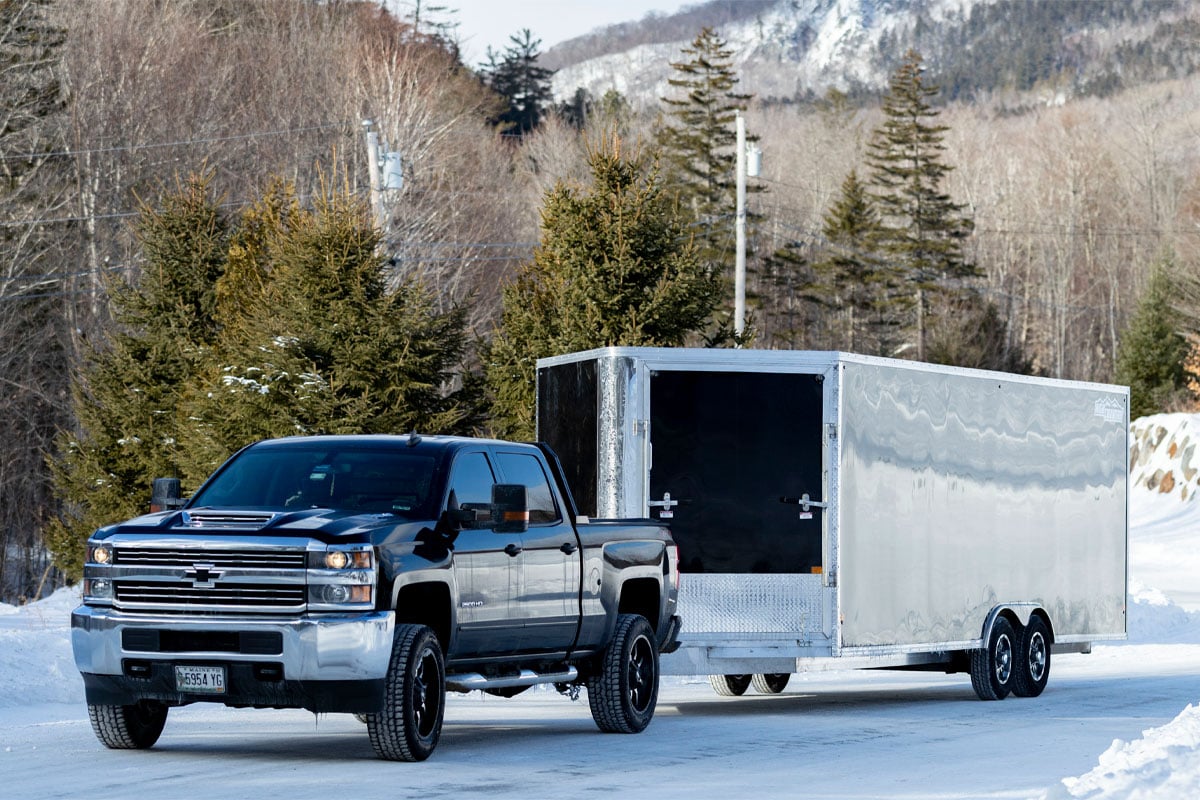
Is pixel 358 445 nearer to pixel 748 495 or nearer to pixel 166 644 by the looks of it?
pixel 166 644

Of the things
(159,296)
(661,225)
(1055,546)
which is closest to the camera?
(1055,546)

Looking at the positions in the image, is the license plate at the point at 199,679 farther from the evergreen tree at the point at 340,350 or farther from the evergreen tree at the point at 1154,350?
the evergreen tree at the point at 1154,350

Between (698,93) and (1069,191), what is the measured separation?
30.1 m

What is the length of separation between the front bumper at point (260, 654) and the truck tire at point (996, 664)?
797cm

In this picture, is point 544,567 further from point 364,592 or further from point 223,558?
point 223,558

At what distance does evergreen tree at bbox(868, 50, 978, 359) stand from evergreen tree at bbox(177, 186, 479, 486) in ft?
209

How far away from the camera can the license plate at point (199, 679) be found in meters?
10.4

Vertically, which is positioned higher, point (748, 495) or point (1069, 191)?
point (1069, 191)

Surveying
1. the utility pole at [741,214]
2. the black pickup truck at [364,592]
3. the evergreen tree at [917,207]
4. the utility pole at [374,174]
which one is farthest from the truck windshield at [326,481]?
the evergreen tree at [917,207]

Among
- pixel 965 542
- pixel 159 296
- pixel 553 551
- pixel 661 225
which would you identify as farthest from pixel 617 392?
Answer: pixel 159 296

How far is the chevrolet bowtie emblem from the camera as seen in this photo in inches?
413

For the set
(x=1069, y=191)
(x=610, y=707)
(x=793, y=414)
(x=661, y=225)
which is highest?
(x=1069, y=191)

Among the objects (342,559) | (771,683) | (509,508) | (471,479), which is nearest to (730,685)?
(771,683)

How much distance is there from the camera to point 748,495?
49.6 feet
